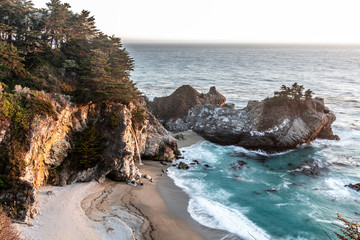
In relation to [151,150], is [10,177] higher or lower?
higher

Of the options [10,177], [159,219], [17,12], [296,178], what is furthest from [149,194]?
[17,12]

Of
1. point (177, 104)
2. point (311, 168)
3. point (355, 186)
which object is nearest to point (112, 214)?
point (311, 168)

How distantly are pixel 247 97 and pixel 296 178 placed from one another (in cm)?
3740

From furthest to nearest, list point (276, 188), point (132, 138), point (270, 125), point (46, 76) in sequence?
point (270, 125), point (132, 138), point (276, 188), point (46, 76)

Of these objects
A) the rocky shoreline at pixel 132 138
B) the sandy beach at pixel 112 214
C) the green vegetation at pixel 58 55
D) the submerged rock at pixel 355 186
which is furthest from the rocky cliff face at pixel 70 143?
the submerged rock at pixel 355 186

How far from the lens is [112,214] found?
17.7m

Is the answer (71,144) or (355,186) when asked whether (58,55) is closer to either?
(71,144)

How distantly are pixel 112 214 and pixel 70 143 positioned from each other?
25.7ft

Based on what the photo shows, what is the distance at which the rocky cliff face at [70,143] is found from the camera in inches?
688

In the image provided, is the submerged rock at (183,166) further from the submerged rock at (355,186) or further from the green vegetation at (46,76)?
the submerged rock at (355,186)

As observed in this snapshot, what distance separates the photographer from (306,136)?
34594 millimetres

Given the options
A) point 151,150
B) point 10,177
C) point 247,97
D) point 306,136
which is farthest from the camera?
point 247,97

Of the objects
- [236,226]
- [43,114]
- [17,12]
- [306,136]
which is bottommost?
[236,226]

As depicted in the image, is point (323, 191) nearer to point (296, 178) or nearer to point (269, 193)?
point (296, 178)
